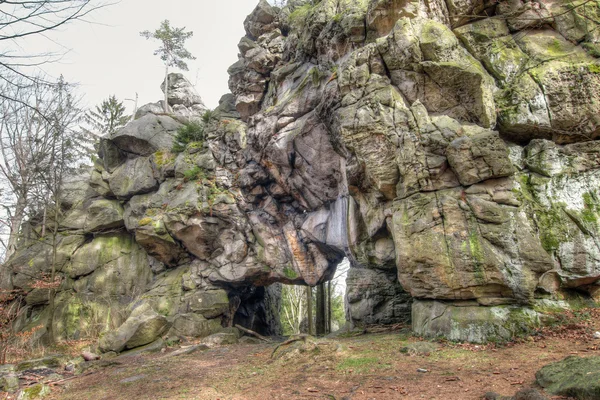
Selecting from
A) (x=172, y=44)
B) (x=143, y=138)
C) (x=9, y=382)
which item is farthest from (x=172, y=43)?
(x=9, y=382)

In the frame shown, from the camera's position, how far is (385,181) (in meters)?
10.2

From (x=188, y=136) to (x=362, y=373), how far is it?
53.2 ft

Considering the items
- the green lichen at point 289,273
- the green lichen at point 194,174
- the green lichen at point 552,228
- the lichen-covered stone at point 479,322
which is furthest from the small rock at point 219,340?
the green lichen at point 552,228

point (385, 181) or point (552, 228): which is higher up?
point (385, 181)

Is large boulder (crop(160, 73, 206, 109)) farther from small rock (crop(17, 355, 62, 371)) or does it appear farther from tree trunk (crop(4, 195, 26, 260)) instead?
small rock (crop(17, 355, 62, 371))

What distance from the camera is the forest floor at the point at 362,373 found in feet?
18.8

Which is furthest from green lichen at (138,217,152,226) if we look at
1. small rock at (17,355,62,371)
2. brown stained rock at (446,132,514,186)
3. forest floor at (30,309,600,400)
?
brown stained rock at (446,132,514,186)

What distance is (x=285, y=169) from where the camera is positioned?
1490 centimetres

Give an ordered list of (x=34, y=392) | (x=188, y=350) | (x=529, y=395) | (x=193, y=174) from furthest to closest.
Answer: (x=193, y=174) < (x=188, y=350) < (x=34, y=392) < (x=529, y=395)

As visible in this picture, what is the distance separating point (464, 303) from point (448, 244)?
1.44 meters

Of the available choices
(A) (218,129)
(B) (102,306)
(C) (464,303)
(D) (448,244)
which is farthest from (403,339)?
(B) (102,306)

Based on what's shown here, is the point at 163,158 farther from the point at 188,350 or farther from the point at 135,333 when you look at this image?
the point at 188,350

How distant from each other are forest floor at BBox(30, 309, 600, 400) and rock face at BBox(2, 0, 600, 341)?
814mm

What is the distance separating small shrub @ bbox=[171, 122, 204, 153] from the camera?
1945 centimetres
